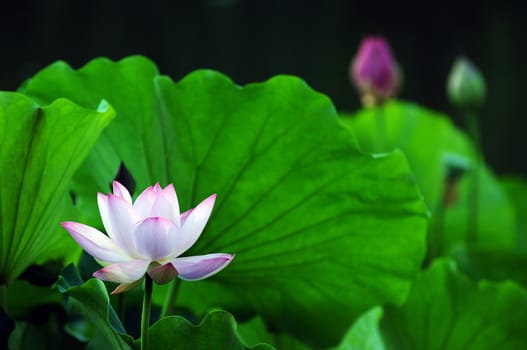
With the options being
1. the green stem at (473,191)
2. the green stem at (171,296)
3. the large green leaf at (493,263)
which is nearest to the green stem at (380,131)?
the green stem at (473,191)

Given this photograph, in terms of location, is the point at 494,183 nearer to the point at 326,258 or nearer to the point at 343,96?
the point at 326,258

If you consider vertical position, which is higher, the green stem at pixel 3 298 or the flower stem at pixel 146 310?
the flower stem at pixel 146 310

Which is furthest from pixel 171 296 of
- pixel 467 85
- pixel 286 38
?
pixel 286 38

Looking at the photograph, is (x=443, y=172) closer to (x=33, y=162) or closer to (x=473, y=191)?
(x=473, y=191)

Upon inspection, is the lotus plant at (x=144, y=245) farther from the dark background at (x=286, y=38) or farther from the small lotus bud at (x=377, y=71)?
the dark background at (x=286, y=38)

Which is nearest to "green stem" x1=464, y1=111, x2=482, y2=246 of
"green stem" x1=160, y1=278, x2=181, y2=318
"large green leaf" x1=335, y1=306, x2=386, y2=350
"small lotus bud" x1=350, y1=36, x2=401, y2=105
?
"small lotus bud" x1=350, y1=36, x2=401, y2=105

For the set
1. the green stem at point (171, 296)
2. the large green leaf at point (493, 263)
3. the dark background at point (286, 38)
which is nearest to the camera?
the green stem at point (171, 296)
